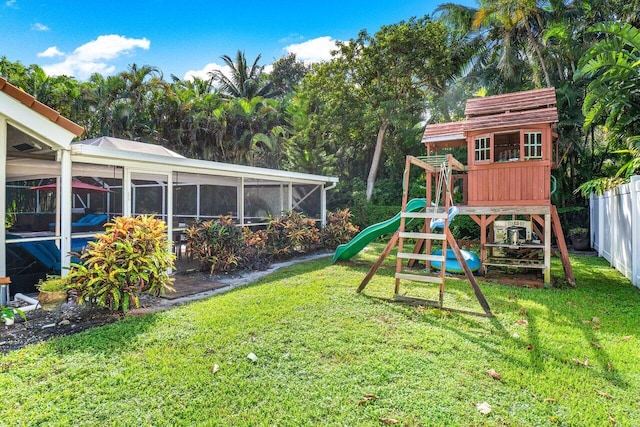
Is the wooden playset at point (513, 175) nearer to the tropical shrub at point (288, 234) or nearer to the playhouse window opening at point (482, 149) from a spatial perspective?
the playhouse window opening at point (482, 149)

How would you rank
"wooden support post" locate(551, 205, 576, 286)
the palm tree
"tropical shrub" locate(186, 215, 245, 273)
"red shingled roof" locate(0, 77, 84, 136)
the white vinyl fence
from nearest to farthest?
"red shingled roof" locate(0, 77, 84, 136) → the white vinyl fence → "wooden support post" locate(551, 205, 576, 286) → "tropical shrub" locate(186, 215, 245, 273) → the palm tree

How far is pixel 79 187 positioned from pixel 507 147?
10.5 m

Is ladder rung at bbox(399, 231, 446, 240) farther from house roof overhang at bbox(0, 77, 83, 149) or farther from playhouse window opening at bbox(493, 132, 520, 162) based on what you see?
house roof overhang at bbox(0, 77, 83, 149)

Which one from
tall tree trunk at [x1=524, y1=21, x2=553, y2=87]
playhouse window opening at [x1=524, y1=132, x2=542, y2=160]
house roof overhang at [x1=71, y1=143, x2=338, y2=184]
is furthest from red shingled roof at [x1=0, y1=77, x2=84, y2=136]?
tall tree trunk at [x1=524, y1=21, x2=553, y2=87]

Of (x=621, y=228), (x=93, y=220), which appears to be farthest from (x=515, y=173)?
(x=93, y=220)

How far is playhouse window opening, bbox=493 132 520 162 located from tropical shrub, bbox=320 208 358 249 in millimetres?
4899

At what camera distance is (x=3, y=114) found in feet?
16.0

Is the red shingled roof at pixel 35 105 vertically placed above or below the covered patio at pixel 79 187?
above

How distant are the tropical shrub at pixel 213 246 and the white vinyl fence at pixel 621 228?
7504 millimetres

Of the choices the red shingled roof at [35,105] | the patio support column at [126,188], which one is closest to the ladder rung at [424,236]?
the patio support column at [126,188]

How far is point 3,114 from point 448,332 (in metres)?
6.28

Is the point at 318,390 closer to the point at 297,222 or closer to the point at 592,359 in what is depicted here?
the point at 592,359

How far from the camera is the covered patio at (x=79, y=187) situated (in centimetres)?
523

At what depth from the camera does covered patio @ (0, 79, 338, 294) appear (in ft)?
17.2
